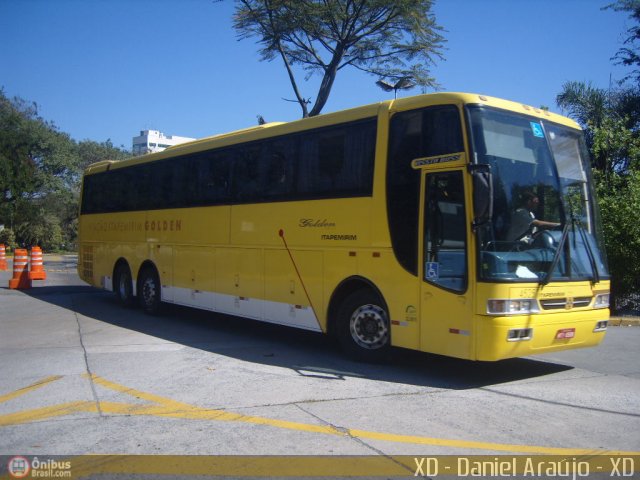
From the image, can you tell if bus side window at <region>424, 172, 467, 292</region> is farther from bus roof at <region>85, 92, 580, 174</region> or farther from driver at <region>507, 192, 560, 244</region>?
bus roof at <region>85, 92, 580, 174</region>

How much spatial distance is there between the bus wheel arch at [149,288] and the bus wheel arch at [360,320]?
5.85 m

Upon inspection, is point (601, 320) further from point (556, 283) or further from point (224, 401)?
point (224, 401)

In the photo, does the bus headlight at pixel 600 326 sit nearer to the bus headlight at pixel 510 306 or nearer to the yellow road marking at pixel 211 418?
the bus headlight at pixel 510 306

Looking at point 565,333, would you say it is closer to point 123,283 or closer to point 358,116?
point 358,116

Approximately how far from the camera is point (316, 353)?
9.23m

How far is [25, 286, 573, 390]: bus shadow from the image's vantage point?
7664 mm

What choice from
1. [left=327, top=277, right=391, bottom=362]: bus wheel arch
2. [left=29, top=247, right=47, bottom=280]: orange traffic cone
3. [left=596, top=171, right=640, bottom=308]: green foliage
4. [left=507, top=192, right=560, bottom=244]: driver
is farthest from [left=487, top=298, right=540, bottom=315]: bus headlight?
[left=29, top=247, right=47, bottom=280]: orange traffic cone

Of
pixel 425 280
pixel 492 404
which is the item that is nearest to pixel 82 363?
pixel 425 280

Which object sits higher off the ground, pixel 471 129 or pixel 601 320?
pixel 471 129

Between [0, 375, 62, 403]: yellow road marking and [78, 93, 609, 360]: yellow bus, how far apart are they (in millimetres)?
3573

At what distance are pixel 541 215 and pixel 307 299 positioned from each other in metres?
3.70

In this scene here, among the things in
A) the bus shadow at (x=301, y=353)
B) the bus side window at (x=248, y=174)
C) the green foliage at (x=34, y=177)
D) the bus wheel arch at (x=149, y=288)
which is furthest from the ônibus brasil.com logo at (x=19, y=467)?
the green foliage at (x=34, y=177)

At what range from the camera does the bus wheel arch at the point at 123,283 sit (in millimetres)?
14375

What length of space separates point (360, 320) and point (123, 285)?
8404 mm
